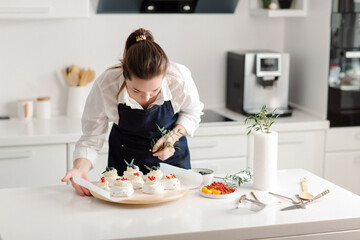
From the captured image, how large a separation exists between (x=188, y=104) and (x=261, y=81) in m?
1.29

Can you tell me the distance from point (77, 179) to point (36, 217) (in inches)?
8.8

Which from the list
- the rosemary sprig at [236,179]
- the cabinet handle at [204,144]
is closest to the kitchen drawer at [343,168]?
the cabinet handle at [204,144]

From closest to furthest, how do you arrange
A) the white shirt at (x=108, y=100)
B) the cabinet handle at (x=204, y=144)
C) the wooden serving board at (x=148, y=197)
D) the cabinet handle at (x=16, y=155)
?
the wooden serving board at (x=148, y=197) → the white shirt at (x=108, y=100) → the cabinet handle at (x=16, y=155) → the cabinet handle at (x=204, y=144)

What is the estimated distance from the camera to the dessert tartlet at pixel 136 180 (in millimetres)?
1928

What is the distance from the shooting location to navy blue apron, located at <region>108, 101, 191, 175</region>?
7.45ft

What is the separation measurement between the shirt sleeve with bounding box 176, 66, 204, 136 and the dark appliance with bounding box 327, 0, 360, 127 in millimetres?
1299

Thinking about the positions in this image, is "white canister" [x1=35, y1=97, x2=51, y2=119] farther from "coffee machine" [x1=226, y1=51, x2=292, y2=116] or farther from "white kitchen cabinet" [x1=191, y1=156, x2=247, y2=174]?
"coffee machine" [x1=226, y1=51, x2=292, y2=116]

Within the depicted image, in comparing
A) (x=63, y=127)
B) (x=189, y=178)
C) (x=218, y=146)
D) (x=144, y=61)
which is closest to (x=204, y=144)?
(x=218, y=146)

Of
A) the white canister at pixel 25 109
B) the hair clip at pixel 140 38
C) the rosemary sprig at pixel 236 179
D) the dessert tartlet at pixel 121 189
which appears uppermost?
the hair clip at pixel 140 38

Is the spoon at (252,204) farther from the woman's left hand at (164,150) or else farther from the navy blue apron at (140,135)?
the navy blue apron at (140,135)

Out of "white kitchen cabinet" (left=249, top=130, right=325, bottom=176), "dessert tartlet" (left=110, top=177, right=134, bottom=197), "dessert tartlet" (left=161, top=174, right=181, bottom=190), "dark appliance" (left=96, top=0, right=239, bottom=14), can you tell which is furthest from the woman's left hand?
"dark appliance" (left=96, top=0, right=239, bottom=14)

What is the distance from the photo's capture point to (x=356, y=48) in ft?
11.0

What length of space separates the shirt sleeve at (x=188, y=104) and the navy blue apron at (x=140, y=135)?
5 cm

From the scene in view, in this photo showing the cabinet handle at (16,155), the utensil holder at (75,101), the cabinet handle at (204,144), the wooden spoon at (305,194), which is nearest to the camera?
the wooden spoon at (305,194)
